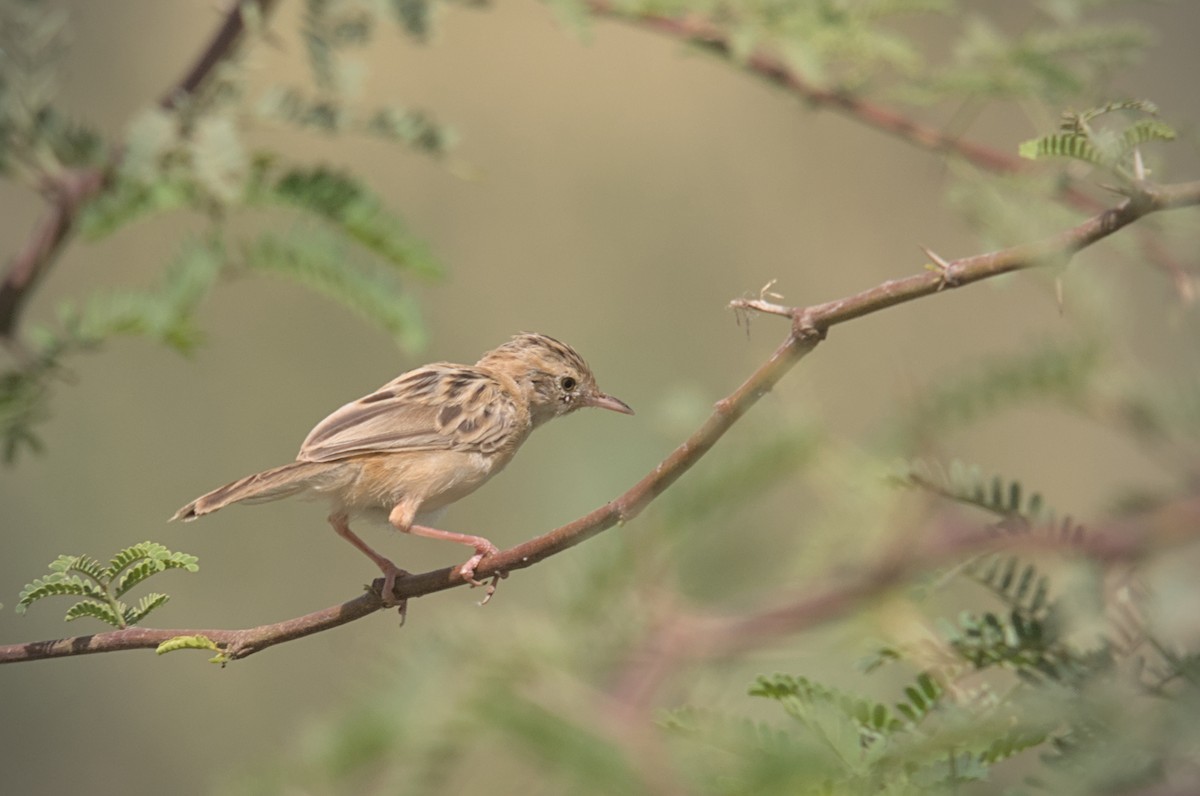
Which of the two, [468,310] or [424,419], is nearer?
[424,419]

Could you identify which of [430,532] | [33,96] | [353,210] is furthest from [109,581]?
[430,532]

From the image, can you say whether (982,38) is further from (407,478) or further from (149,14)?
(149,14)

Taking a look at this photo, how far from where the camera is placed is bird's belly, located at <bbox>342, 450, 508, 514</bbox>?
4289 millimetres

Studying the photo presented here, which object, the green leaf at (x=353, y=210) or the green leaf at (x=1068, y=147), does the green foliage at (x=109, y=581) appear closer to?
the green leaf at (x=353, y=210)

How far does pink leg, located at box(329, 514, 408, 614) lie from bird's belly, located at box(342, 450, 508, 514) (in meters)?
0.08

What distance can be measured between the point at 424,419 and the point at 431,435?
8 centimetres

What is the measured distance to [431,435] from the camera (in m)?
4.38

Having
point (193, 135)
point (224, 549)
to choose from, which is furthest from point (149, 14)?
point (193, 135)

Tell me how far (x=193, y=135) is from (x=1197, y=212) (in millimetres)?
2574

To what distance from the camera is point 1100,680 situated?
1.99 meters

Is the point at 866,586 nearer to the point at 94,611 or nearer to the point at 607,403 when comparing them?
the point at 94,611

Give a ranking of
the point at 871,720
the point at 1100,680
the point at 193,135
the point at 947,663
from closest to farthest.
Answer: the point at 1100,680
the point at 871,720
the point at 947,663
the point at 193,135

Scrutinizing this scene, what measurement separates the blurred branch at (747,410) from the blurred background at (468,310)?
12.3ft

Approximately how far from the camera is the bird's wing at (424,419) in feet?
13.8
